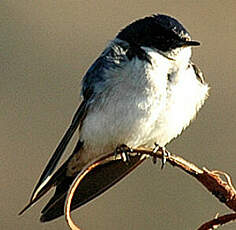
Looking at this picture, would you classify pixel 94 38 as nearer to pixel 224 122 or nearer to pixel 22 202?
pixel 224 122

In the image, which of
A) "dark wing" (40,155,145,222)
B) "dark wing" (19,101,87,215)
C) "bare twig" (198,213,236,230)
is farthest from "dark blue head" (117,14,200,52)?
"bare twig" (198,213,236,230)

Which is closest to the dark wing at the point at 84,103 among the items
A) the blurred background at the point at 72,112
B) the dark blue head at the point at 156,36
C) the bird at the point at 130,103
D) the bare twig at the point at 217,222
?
the bird at the point at 130,103

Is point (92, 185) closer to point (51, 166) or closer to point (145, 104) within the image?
point (51, 166)

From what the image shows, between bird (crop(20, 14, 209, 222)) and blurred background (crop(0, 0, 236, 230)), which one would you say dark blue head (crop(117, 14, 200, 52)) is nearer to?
bird (crop(20, 14, 209, 222))

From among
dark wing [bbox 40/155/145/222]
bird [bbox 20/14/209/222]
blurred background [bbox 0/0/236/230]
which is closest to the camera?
dark wing [bbox 40/155/145/222]

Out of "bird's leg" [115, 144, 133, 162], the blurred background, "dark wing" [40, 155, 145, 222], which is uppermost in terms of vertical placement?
"bird's leg" [115, 144, 133, 162]

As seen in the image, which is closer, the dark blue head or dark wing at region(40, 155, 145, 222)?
dark wing at region(40, 155, 145, 222)

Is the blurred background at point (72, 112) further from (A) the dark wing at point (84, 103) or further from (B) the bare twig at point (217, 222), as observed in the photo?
(B) the bare twig at point (217, 222)
